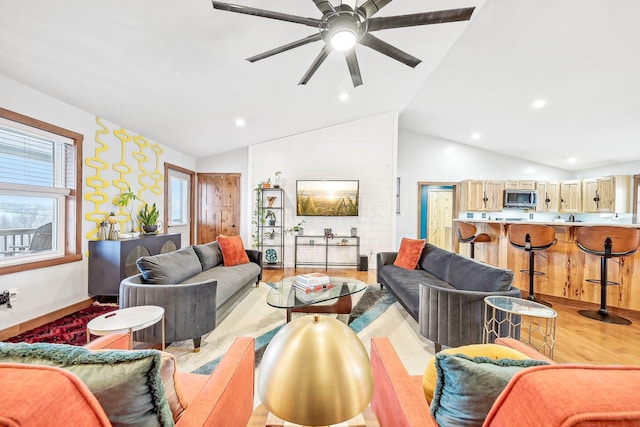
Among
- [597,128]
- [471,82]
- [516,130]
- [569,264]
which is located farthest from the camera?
[516,130]

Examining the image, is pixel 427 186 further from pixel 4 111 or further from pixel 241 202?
pixel 4 111

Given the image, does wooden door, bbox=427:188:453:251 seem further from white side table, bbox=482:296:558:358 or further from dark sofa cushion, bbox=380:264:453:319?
white side table, bbox=482:296:558:358

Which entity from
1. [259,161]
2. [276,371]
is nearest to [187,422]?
[276,371]

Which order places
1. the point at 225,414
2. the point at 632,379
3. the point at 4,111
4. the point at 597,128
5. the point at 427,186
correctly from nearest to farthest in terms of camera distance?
the point at 632,379, the point at 225,414, the point at 4,111, the point at 597,128, the point at 427,186

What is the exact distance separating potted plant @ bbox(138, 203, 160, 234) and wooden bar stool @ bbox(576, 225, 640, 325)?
5.77 m

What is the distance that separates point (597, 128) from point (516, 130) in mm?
1169

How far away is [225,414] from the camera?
3.25 ft

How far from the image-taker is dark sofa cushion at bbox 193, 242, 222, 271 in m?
3.43

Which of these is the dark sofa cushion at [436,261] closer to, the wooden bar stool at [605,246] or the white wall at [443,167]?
the wooden bar stool at [605,246]

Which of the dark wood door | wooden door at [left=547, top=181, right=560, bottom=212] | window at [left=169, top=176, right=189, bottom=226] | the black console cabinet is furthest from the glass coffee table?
wooden door at [left=547, top=181, right=560, bottom=212]

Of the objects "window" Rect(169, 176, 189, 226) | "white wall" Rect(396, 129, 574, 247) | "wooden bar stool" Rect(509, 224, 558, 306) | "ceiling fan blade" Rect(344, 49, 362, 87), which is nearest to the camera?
"ceiling fan blade" Rect(344, 49, 362, 87)

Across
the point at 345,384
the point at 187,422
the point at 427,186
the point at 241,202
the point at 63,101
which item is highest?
the point at 63,101

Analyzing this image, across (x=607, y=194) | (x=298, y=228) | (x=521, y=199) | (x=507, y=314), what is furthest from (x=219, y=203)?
(x=607, y=194)

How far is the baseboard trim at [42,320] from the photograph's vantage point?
Result: 8.39 feet
